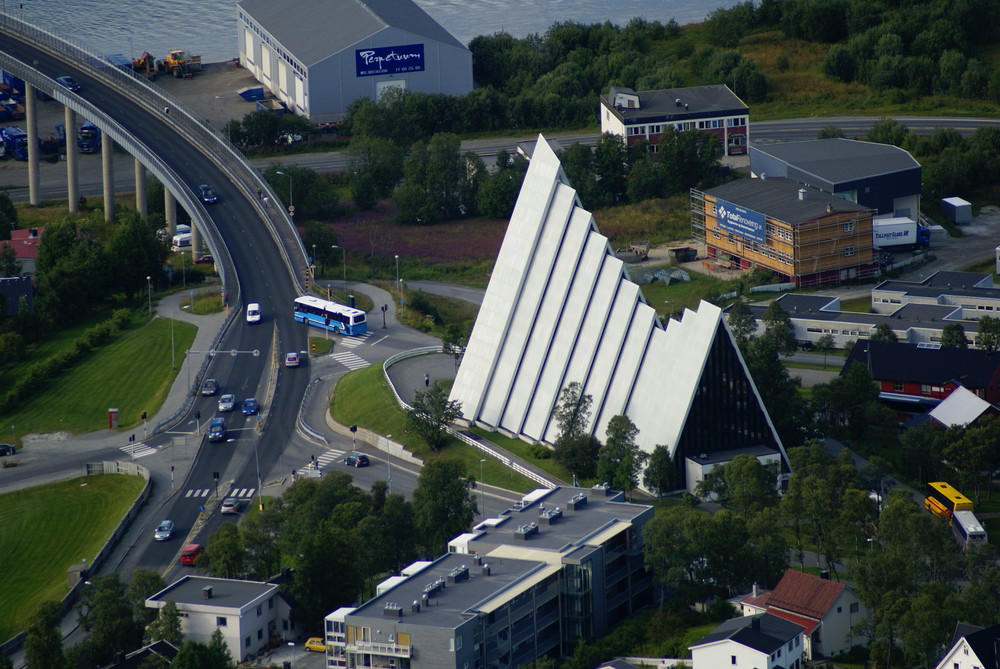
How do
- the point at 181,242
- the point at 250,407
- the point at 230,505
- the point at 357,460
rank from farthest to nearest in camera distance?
the point at 181,242
the point at 250,407
the point at 357,460
the point at 230,505

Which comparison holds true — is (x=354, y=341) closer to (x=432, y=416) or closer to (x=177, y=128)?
(x=432, y=416)

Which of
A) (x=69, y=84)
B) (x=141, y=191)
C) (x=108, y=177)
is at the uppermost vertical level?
(x=69, y=84)

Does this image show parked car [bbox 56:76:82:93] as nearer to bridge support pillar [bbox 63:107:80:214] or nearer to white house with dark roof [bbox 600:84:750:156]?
bridge support pillar [bbox 63:107:80:214]

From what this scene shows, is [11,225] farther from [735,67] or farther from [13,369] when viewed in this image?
[735,67]

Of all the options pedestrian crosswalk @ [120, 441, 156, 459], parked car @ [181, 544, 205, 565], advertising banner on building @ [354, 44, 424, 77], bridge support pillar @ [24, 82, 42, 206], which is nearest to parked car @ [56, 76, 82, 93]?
bridge support pillar @ [24, 82, 42, 206]

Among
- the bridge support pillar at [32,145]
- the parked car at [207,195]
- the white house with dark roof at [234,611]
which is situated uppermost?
the bridge support pillar at [32,145]

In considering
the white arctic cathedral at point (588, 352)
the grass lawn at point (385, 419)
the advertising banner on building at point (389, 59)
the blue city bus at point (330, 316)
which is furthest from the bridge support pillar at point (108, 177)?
the white arctic cathedral at point (588, 352)

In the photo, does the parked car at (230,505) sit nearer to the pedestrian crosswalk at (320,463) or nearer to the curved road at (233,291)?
the curved road at (233,291)

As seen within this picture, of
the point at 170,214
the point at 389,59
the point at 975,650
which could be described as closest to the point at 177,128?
the point at 170,214
